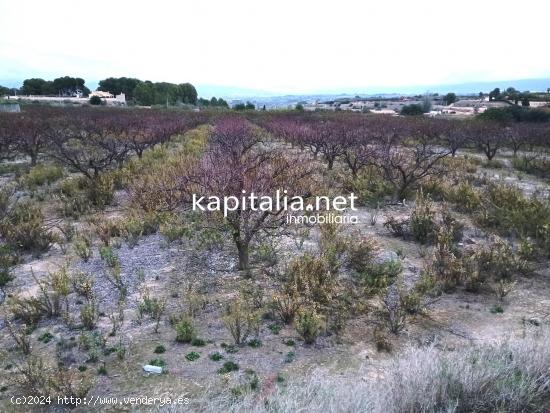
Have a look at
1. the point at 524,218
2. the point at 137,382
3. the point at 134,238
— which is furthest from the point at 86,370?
the point at 524,218

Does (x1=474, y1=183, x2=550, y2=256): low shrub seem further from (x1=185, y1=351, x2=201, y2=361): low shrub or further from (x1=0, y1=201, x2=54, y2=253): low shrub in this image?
(x1=0, y1=201, x2=54, y2=253): low shrub

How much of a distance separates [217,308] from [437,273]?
281cm

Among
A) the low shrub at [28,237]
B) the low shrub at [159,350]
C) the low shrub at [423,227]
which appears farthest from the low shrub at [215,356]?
the low shrub at [423,227]

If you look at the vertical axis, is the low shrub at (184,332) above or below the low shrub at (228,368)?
above

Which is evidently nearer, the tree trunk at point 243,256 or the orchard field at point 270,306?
the orchard field at point 270,306

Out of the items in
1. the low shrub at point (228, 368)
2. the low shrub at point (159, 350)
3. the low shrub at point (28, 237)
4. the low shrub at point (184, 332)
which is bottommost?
the low shrub at point (228, 368)

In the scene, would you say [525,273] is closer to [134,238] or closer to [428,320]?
[428,320]

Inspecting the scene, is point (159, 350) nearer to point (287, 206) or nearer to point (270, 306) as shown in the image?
point (270, 306)

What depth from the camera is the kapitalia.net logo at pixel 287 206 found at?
5664 millimetres

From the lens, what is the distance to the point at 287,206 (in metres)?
6.37

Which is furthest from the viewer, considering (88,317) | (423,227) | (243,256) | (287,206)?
(423,227)

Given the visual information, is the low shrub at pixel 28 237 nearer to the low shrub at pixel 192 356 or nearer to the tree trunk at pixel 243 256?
the tree trunk at pixel 243 256

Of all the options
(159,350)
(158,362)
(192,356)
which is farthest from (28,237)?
(192,356)

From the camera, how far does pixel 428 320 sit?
15.8 ft
